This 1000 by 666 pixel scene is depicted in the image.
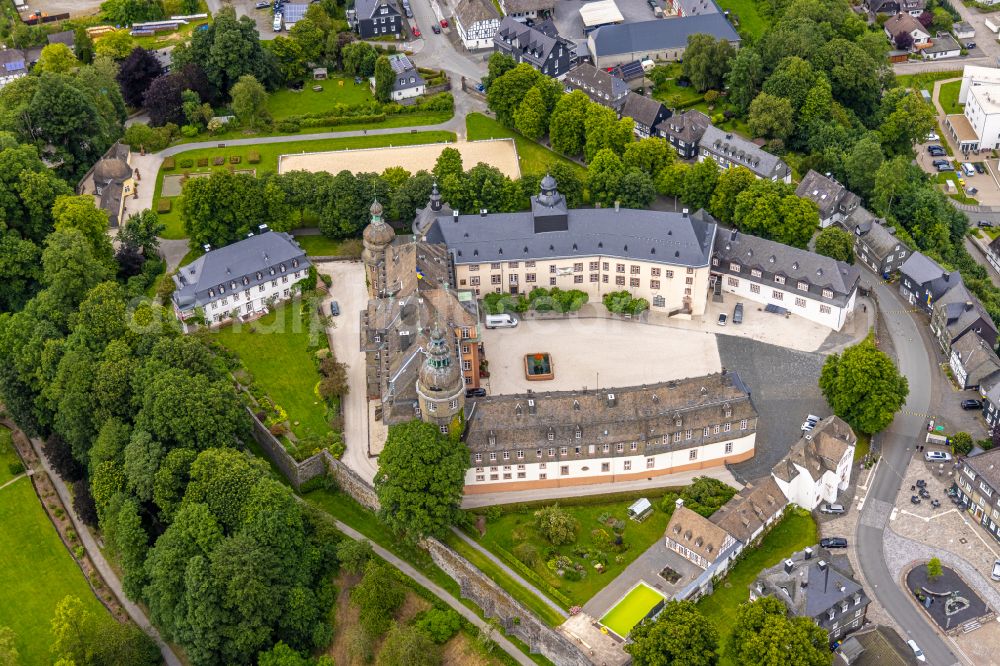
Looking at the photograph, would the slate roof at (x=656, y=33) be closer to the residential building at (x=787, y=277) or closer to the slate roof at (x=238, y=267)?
the residential building at (x=787, y=277)

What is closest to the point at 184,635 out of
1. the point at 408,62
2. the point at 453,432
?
the point at 453,432

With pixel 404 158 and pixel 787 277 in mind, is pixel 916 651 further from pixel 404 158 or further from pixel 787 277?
pixel 404 158

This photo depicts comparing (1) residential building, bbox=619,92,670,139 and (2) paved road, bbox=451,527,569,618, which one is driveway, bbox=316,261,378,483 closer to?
(2) paved road, bbox=451,527,569,618

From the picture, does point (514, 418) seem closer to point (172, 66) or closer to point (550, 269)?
point (550, 269)

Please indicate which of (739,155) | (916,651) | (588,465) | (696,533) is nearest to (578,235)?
(588,465)

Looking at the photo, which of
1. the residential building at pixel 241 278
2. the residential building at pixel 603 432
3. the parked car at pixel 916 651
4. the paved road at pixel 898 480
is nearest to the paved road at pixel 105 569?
the residential building at pixel 241 278

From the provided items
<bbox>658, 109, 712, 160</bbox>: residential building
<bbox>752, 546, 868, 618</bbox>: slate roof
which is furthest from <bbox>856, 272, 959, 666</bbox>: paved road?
<bbox>658, 109, 712, 160</bbox>: residential building
